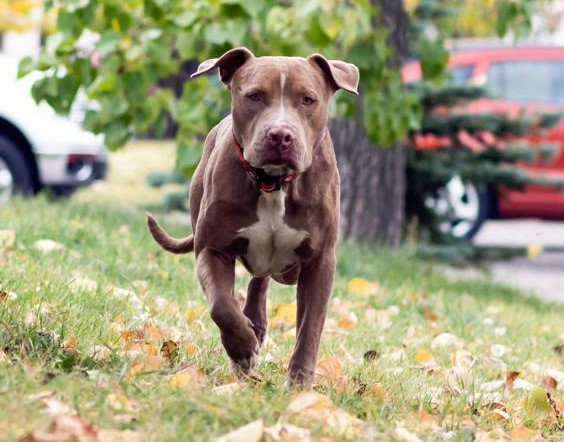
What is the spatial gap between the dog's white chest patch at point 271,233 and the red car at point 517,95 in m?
7.94

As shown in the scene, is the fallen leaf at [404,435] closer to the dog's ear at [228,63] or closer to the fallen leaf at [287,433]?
the fallen leaf at [287,433]

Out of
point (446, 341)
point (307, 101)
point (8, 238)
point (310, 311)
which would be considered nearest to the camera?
point (307, 101)

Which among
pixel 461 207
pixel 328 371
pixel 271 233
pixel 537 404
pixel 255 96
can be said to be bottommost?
pixel 461 207

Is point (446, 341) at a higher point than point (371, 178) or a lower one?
lower

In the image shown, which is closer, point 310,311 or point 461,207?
point 310,311

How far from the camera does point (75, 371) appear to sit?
3.74 meters

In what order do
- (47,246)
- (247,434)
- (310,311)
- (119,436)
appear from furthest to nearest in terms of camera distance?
(47,246) → (310,311) → (247,434) → (119,436)

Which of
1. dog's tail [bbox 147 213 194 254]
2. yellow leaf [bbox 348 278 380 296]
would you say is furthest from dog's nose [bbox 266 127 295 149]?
yellow leaf [bbox 348 278 380 296]

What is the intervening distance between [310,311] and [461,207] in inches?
344

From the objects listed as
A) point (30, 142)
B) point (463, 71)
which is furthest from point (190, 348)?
point (463, 71)

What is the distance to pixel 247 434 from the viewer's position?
3.23 meters

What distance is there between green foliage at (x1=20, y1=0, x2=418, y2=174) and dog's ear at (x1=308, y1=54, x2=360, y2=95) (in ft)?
8.40

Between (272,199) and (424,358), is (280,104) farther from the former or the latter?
(424,358)

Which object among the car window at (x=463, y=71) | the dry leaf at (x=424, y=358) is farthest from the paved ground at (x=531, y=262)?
the dry leaf at (x=424, y=358)
